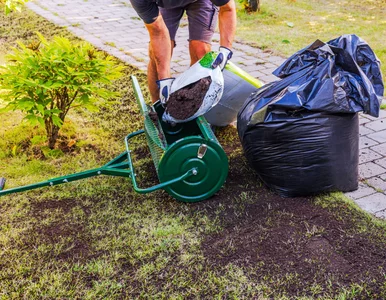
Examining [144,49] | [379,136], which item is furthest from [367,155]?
[144,49]

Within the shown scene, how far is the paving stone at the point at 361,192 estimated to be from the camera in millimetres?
2990

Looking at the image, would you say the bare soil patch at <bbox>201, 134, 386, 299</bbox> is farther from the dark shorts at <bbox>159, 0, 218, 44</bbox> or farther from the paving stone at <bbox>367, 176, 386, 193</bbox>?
the dark shorts at <bbox>159, 0, 218, 44</bbox>

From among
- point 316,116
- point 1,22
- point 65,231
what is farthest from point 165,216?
point 1,22

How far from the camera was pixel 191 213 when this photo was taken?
2.89 m

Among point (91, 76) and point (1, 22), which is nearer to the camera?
point (91, 76)

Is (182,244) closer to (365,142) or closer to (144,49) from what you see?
(365,142)

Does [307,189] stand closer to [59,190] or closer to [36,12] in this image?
[59,190]

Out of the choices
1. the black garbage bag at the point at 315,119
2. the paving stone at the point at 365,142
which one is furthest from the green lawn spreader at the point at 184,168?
the paving stone at the point at 365,142

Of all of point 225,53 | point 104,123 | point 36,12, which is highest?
point 225,53

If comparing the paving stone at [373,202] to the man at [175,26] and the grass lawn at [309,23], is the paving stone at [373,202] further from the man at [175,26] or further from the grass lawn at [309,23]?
the grass lawn at [309,23]

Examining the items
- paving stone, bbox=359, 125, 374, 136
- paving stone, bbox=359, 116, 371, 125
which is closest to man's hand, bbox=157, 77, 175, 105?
paving stone, bbox=359, 125, 374, 136

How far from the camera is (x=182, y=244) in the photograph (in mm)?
2619

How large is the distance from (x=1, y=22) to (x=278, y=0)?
4.86 metres

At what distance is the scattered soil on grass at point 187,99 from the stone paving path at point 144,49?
1128 millimetres
